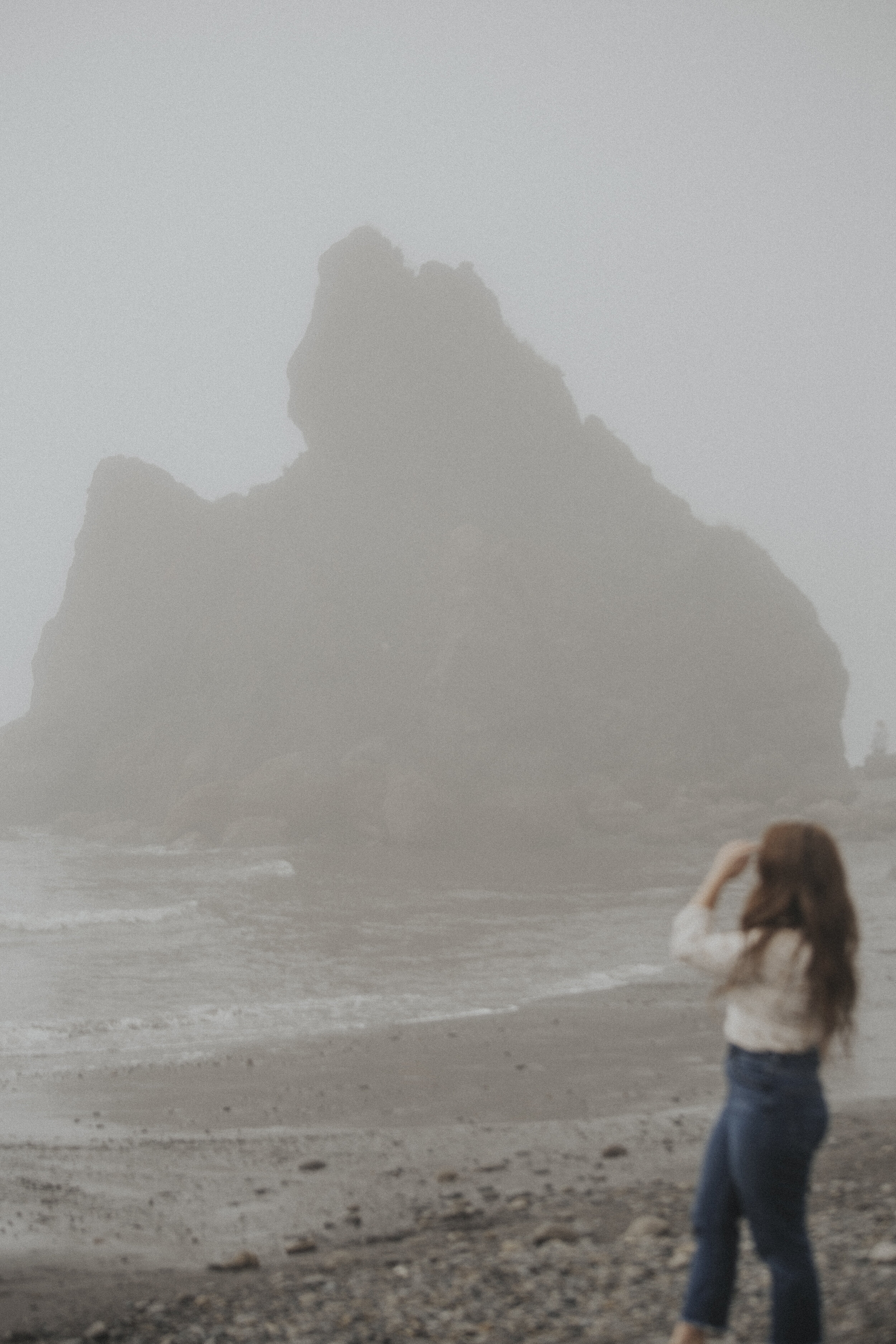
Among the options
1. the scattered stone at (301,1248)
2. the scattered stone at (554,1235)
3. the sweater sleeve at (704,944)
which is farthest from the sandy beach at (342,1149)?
the sweater sleeve at (704,944)

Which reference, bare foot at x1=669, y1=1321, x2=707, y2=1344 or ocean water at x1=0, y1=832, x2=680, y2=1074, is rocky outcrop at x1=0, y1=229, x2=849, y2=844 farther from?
bare foot at x1=669, y1=1321, x2=707, y2=1344

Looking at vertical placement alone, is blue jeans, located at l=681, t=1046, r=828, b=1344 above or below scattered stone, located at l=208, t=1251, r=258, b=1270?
above

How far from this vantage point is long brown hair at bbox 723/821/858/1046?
3.81m

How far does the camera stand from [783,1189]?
3.81 m

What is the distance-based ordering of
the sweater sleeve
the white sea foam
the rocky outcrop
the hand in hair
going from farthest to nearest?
the rocky outcrop → the white sea foam → the hand in hair → the sweater sleeve

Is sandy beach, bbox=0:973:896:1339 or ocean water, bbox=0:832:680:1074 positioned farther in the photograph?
ocean water, bbox=0:832:680:1074

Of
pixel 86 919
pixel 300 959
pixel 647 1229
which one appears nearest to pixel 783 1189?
pixel 647 1229

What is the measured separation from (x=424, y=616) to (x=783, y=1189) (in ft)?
239

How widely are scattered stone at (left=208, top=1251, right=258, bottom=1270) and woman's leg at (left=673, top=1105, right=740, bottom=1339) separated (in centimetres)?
374

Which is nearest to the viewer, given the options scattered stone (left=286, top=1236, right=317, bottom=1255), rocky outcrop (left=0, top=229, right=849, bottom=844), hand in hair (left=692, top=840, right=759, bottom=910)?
hand in hair (left=692, top=840, right=759, bottom=910)

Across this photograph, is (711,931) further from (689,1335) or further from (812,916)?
(689,1335)

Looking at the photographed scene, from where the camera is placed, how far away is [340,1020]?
16.9m

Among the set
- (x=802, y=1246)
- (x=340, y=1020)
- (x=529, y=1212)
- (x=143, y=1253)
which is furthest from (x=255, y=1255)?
(x=340, y=1020)

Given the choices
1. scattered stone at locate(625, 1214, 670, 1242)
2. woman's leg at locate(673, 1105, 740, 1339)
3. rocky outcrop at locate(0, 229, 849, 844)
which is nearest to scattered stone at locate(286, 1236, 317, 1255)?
scattered stone at locate(625, 1214, 670, 1242)
